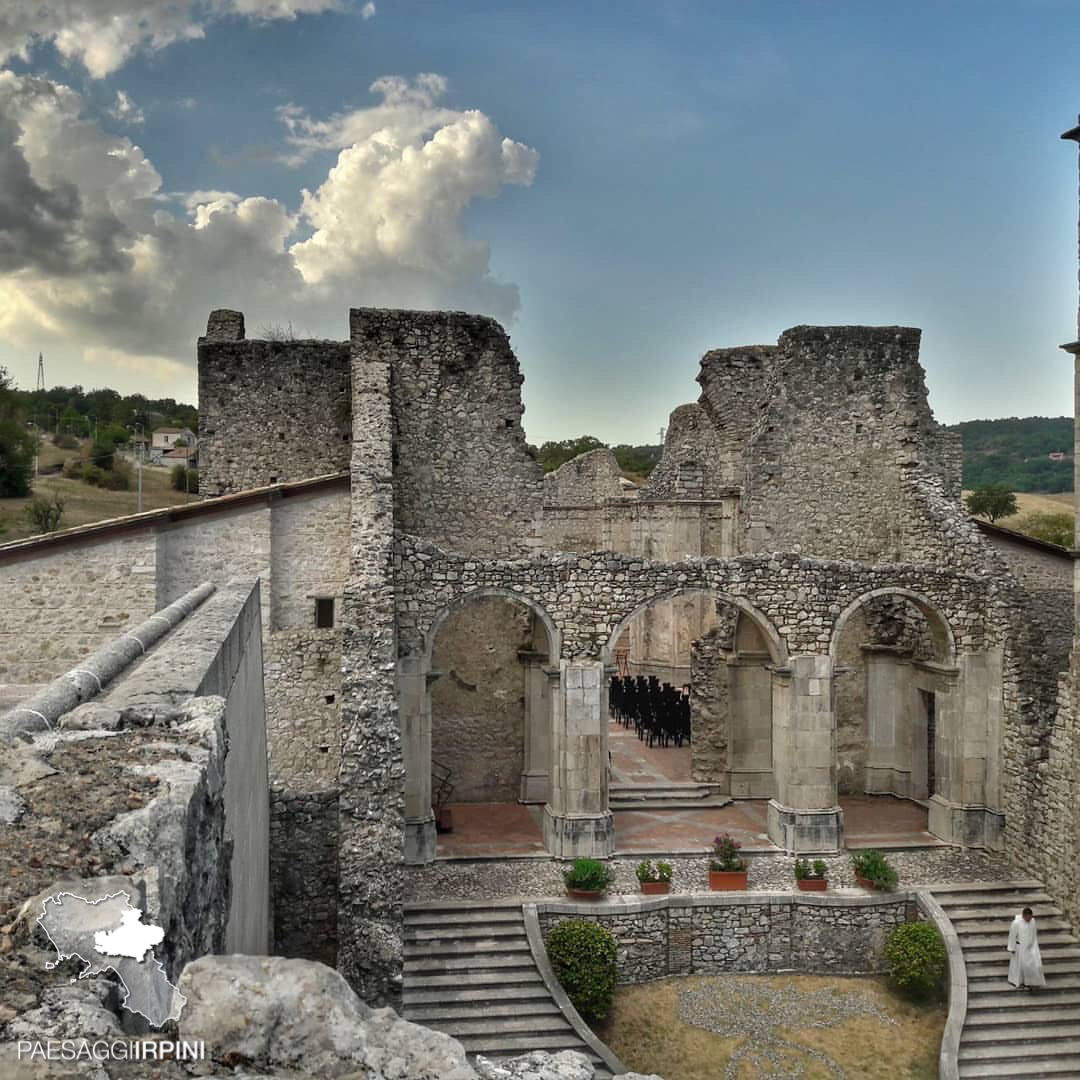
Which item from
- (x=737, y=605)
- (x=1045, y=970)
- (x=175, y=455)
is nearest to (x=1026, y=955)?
(x=1045, y=970)

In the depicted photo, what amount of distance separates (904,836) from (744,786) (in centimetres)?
322

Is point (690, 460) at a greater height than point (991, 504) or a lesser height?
lesser

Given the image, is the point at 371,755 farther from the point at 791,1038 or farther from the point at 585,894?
the point at 791,1038

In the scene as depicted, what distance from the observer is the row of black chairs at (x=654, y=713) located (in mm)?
23962

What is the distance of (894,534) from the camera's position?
→ 20219 millimetres

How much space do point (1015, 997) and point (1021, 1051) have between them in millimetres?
902

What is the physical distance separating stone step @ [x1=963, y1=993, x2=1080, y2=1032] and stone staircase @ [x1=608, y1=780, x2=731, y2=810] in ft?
21.3

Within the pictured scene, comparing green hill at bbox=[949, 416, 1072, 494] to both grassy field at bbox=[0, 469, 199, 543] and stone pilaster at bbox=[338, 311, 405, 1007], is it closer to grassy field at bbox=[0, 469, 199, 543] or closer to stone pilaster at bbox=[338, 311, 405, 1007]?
grassy field at bbox=[0, 469, 199, 543]

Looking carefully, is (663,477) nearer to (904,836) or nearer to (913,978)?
(904,836)

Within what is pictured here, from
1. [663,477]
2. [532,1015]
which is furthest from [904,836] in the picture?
[663,477]

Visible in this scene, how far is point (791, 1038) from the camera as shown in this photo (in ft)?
42.1

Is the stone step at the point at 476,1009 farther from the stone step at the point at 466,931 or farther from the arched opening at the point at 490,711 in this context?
the arched opening at the point at 490,711

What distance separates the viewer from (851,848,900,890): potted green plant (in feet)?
48.2

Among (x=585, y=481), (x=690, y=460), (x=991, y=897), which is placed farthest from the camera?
(x=585, y=481)
